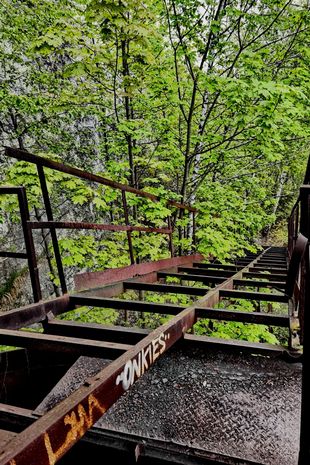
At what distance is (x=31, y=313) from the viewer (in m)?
2.55

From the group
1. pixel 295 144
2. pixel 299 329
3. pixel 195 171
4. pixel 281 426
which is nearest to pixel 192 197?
pixel 195 171

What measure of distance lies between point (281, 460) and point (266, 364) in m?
0.90

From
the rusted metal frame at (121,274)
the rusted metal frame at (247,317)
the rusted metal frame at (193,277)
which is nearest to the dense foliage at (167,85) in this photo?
the rusted metal frame at (121,274)

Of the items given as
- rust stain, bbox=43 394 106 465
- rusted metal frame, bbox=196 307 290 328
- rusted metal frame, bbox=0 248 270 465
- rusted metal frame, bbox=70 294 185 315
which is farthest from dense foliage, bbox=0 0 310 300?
rust stain, bbox=43 394 106 465

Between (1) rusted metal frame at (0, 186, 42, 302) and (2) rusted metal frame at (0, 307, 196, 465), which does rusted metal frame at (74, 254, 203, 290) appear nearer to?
(1) rusted metal frame at (0, 186, 42, 302)

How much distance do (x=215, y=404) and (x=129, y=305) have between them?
45.5 inches

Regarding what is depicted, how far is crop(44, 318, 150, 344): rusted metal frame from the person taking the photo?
7.63ft

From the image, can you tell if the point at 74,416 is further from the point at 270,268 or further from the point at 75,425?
the point at 270,268

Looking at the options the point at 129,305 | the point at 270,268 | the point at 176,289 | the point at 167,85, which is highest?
the point at 167,85

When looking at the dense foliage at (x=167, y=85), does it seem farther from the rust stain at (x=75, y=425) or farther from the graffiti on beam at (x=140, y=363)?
the rust stain at (x=75, y=425)

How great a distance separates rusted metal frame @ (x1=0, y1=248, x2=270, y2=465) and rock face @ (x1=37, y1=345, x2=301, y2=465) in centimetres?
60

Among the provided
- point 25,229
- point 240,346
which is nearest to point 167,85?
point 25,229

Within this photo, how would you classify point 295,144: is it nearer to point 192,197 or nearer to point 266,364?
point 192,197

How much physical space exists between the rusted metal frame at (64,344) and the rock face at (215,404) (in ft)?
2.08
